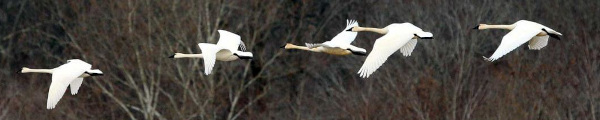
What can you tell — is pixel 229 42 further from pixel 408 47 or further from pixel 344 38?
pixel 408 47

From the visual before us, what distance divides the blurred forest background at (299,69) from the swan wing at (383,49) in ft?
50.1

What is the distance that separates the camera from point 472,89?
50812mm

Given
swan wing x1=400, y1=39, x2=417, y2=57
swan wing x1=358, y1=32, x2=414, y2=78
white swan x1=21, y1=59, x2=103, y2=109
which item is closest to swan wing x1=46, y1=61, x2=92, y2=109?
white swan x1=21, y1=59, x2=103, y2=109

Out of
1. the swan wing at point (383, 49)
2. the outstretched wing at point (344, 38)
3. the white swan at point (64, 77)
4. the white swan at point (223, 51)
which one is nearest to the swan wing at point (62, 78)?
the white swan at point (64, 77)

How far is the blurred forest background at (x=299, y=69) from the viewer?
49.7 m

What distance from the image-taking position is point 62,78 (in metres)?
32.9

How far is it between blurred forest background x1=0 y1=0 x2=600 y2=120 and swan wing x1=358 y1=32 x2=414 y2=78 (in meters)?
15.3

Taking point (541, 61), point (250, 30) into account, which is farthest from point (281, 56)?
point (541, 61)

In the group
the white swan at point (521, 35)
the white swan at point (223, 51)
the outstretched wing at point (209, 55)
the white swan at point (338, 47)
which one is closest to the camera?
the white swan at point (521, 35)

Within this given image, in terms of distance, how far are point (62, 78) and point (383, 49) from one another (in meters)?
3.86

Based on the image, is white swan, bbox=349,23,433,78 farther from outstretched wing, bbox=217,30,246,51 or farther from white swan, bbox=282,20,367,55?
outstretched wing, bbox=217,30,246,51

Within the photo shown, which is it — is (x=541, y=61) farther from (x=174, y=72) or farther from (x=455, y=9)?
(x=174, y=72)

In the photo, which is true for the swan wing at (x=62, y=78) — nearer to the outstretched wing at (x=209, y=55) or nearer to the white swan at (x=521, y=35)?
the outstretched wing at (x=209, y=55)

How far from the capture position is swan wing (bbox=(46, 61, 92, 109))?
1282 inches
